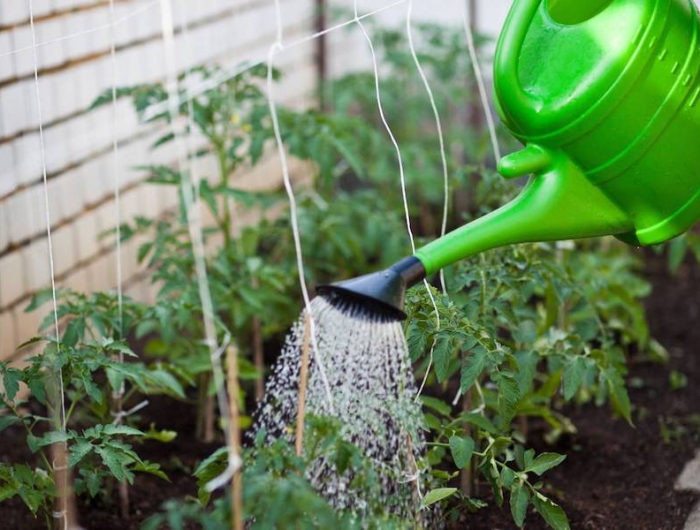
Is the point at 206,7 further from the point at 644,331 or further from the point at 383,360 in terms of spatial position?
the point at 383,360

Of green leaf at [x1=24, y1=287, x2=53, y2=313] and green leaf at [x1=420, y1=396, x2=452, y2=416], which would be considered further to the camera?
green leaf at [x1=24, y1=287, x2=53, y2=313]

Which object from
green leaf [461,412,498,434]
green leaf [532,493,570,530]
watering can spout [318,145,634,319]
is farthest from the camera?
green leaf [461,412,498,434]

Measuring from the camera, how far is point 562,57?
1874mm

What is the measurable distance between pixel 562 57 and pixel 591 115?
0.12 metres

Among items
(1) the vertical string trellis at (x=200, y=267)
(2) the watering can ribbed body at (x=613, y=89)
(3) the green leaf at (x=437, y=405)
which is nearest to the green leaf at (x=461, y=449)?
(3) the green leaf at (x=437, y=405)

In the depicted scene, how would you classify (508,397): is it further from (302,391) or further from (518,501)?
(302,391)

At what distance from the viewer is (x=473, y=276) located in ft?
7.26

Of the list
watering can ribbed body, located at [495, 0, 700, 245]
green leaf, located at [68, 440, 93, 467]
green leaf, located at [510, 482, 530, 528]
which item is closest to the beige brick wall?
green leaf, located at [68, 440, 93, 467]

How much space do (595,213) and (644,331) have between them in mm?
1206

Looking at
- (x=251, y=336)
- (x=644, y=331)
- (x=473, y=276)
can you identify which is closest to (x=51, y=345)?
(x=473, y=276)

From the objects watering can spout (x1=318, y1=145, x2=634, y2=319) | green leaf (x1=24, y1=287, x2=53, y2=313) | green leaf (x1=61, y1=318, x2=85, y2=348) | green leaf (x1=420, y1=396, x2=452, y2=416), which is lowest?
green leaf (x1=420, y1=396, x2=452, y2=416)

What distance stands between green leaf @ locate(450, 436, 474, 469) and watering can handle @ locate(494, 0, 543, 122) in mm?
600

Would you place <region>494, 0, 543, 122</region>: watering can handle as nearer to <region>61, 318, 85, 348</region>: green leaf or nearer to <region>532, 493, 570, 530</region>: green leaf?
<region>532, 493, 570, 530</region>: green leaf

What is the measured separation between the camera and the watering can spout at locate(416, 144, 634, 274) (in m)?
1.86
